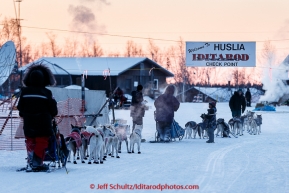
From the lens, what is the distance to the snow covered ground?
9031 mm

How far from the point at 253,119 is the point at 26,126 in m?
14.0

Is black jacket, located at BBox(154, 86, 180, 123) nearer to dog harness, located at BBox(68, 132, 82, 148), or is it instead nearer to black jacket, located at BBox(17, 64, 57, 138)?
dog harness, located at BBox(68, 132, 82, 148)

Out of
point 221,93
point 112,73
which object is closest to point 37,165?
point 112,73

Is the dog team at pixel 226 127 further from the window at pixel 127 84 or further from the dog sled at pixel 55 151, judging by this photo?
the window at pixel 127 84

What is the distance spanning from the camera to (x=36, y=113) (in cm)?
1072

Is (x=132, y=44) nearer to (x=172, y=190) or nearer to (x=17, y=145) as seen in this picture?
(x=17, y=145)

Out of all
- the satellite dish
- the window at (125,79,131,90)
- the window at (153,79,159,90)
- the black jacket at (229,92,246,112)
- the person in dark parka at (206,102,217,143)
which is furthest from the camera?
the window at (153,79,159,90)

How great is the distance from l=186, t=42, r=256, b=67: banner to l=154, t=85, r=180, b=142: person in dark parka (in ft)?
49.5

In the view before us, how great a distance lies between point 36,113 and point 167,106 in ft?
27.0

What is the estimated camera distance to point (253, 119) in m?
23.5

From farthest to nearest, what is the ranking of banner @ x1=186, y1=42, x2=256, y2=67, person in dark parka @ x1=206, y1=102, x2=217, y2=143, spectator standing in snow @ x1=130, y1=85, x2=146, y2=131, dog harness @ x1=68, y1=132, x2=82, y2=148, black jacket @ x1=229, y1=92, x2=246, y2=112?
1. banner @ x1=186, y1=42, x2=256, y2=67
2. black jacket @ x1=229, y1=92, x2=246, y2=112
3. person in dark parka @ x1=206, y1=102, x2=217, y2=143
4. spectator standing in snow @ x1=130, y1=85, x2=146, y2=131
5. dog harness @ x1=68, y1=132, x2=82, y2=148

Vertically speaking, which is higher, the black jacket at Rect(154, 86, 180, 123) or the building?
the building

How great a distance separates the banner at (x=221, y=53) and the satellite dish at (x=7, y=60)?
45.9ft

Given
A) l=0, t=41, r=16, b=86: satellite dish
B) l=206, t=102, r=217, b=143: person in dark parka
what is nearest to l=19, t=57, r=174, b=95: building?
l=0, t=41, r=16, b=86: satellite dish
